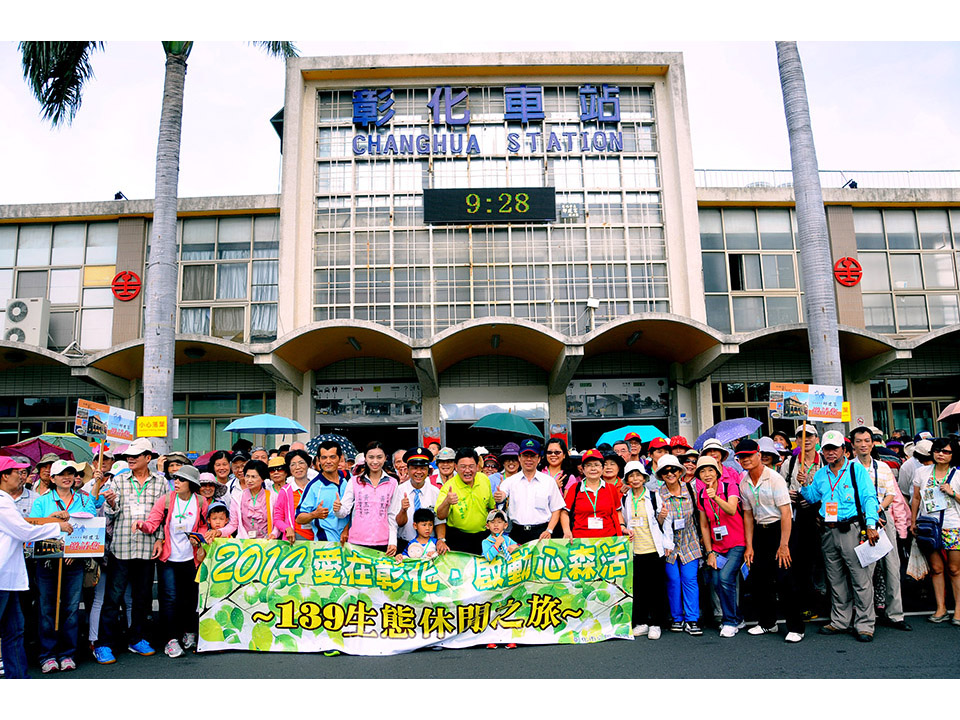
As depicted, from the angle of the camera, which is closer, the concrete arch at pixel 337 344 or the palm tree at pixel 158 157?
the palm tree at pixel 158 157

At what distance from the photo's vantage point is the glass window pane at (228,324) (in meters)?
16.9

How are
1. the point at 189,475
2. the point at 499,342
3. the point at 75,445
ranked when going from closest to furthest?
the point at 189,475
the point at 75,445
the point at 499,342

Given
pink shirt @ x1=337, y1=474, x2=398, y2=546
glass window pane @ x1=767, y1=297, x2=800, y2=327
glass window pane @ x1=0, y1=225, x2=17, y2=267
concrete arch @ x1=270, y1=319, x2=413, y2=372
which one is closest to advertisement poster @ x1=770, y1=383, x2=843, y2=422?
pink shirt @ x1=337, y1=474, x2=398, y2=546

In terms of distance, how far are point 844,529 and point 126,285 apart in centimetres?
1578

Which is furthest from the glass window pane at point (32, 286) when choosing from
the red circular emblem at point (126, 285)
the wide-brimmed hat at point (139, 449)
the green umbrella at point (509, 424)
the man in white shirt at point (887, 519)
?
the man in white shirt at point (887, 519)

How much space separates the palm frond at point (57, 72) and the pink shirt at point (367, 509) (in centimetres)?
905

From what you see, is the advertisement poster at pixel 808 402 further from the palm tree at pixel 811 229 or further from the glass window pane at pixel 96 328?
the glass window pane at pixel 96 328

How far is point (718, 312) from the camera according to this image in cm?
1723

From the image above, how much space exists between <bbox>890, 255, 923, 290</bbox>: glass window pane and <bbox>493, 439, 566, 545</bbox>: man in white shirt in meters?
14.0

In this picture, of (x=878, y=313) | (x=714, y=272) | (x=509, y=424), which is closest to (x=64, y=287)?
(x=509, y=424)

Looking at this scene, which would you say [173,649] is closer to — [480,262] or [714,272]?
[480,262]

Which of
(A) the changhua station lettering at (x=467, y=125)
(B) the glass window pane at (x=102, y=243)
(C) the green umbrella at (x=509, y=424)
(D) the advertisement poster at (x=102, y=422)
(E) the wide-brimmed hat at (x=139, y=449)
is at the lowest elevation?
(E) the wide-brimmed hat at (x=139, y=449)

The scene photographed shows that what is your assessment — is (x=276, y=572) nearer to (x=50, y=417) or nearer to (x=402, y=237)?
(x=402, y=237)

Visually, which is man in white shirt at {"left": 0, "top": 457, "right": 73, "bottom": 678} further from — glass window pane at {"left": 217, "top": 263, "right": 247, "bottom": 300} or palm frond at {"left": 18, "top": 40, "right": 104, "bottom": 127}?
glass window pane at {"left": 217, "top": 263, "right": 247, "bottom": 300}
